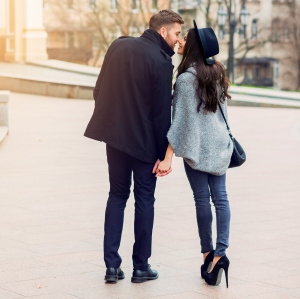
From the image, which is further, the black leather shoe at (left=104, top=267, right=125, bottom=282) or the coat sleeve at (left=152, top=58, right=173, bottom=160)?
the black leather shoe at (left=104, top=267, right=125, bottom=282)

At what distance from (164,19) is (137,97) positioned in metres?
0.52

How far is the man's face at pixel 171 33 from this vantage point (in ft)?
19.8

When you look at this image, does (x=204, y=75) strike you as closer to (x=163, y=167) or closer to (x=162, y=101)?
(x=162, y=101)

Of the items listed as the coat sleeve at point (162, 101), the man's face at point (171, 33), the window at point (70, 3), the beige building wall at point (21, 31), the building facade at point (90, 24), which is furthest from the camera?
the window at point (70, 3)

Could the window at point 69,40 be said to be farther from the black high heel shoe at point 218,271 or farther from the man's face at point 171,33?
the black high heel shoe at point 218,271

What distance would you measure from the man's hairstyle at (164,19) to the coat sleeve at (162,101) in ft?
0.84

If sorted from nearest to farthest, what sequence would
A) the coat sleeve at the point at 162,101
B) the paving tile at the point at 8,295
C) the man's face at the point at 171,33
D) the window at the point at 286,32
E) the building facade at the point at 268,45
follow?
the paving tile at the point at 8,295, the coat sleeve at the point at 162,101, the man's face at the point at 171,33, the window at the point at 286,32, the building facade at the point at 268,45

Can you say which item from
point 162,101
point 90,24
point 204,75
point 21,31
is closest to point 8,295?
point 162,101

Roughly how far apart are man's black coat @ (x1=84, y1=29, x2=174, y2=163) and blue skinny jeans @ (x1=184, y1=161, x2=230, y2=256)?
0.29 meters

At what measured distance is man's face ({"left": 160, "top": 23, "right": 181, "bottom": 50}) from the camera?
604cm

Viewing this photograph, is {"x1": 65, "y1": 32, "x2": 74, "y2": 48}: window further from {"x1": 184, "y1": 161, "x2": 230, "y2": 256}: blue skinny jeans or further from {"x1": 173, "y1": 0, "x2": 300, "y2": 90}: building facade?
{"x1": 184, "y1": 161, "x2": 230, "y2": 256}: blue skinny jeans

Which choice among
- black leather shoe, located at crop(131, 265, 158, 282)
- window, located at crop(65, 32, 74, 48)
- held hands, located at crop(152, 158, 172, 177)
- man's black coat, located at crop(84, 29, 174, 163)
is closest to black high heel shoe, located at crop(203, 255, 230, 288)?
black leather shoe, located at crop(131, 265, 158, 282)

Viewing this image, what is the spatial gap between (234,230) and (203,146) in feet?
6.98

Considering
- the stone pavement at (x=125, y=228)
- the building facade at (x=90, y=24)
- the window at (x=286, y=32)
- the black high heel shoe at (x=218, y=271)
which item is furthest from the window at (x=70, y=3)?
the black high heel shoe at (x=218, y=271)
